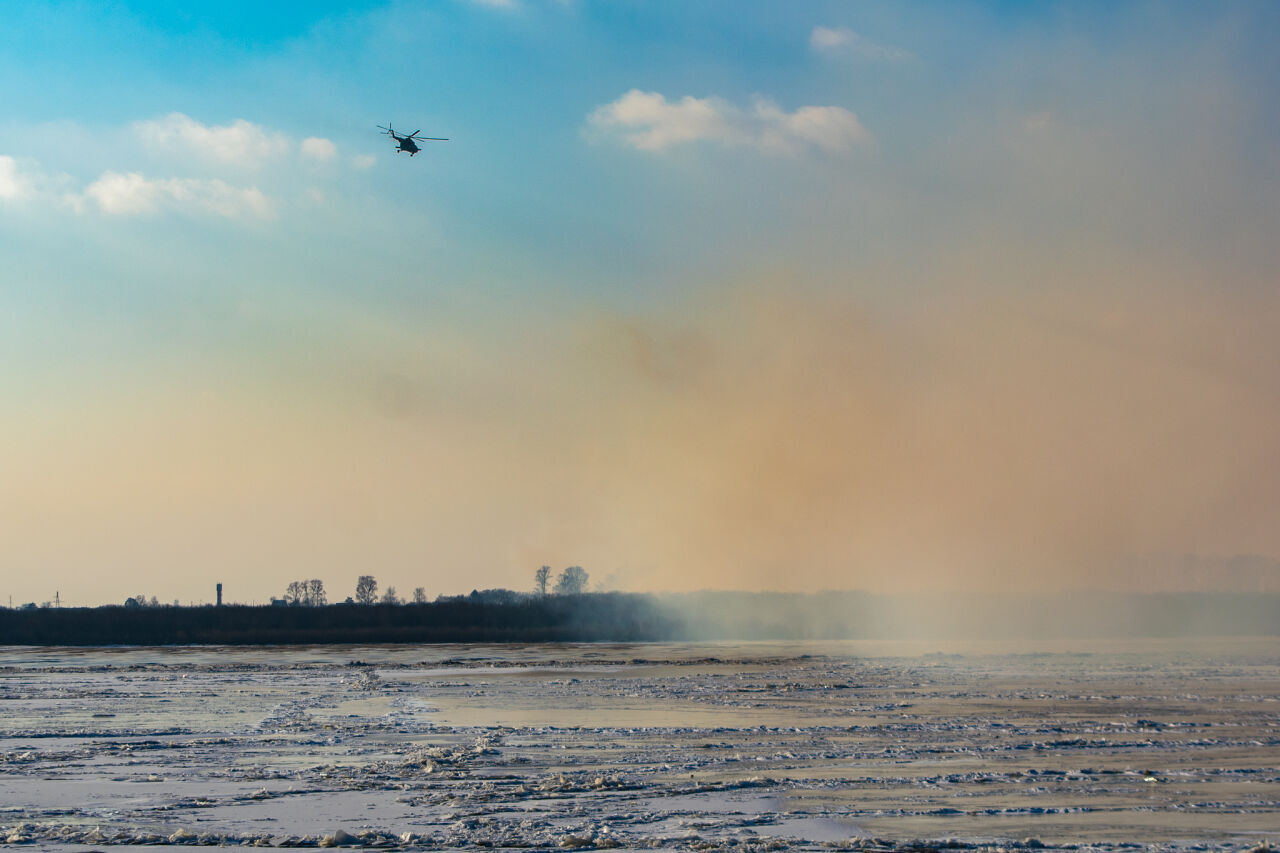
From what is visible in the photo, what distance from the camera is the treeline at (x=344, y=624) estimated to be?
9812 centimetres

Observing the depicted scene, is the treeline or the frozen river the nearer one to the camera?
the frozen river

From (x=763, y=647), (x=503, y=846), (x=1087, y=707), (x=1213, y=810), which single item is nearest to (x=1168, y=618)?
(x=763, y=647)

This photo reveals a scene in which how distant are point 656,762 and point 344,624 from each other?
100 metres

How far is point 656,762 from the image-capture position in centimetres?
2138

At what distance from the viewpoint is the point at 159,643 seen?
98438 millimetres

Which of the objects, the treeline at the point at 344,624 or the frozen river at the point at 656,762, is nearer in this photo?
the frozen river at the point at 656,762

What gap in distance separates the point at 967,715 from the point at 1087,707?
14.6 ft

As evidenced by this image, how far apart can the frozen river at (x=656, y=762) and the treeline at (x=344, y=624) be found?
54402 mm

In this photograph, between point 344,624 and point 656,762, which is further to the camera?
point 344,624

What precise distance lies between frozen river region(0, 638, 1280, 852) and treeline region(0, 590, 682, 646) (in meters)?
54.4

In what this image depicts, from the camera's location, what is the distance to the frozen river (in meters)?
15.2

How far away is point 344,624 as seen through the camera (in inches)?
4535

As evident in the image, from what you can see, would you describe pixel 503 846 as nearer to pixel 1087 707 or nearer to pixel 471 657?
pixel 1087 707

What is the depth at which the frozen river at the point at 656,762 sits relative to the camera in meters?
15.2
